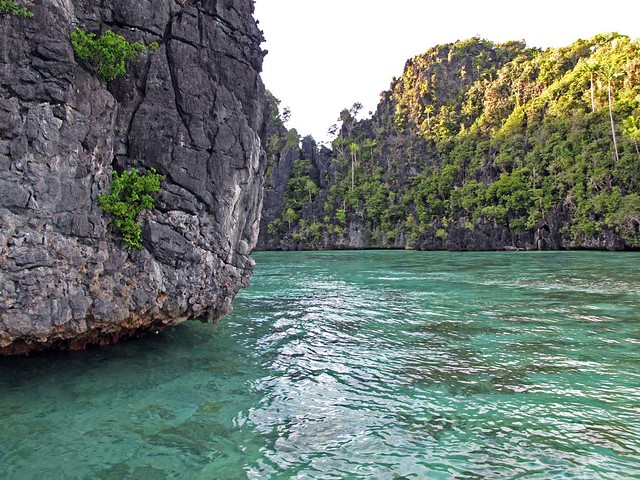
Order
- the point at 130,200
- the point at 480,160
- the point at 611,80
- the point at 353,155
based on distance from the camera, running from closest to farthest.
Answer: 1. the point at 130,200
2. the point at 611,80
3. the point at 480,160
4. the point at 353,155

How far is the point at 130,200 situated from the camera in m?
8.62

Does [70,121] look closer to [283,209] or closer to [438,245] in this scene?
[438,245]

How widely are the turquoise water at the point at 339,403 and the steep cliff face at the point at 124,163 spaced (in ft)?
4.36

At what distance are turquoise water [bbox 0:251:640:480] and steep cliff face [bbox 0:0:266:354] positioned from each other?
1329 millimetres

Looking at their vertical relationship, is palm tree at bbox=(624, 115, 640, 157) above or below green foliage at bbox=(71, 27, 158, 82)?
above

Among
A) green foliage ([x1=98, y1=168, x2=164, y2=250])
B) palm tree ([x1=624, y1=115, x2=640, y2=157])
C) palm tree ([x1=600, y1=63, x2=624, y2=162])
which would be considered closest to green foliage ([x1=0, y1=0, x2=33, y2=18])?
green foliage ([x1=98, y1=168, x2=164, y2=250])

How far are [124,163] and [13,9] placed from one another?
3220mm

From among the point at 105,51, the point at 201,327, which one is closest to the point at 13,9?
the point at 105,51

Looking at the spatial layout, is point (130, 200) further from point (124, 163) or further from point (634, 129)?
point (634, 129)

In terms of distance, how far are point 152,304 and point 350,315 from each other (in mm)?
7611

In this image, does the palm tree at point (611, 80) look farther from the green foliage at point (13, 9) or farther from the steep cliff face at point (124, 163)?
the green foliage at point (13, 9)

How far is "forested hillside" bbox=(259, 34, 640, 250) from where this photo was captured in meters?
48.2

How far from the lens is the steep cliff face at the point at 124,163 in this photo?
280 inches

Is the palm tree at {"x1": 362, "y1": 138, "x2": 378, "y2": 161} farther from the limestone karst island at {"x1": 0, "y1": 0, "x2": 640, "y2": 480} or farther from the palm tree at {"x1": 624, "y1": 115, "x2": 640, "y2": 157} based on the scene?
the limestone karst island at {"x1": 0, "y1": 0, "x2": 640, "y2": 480}
